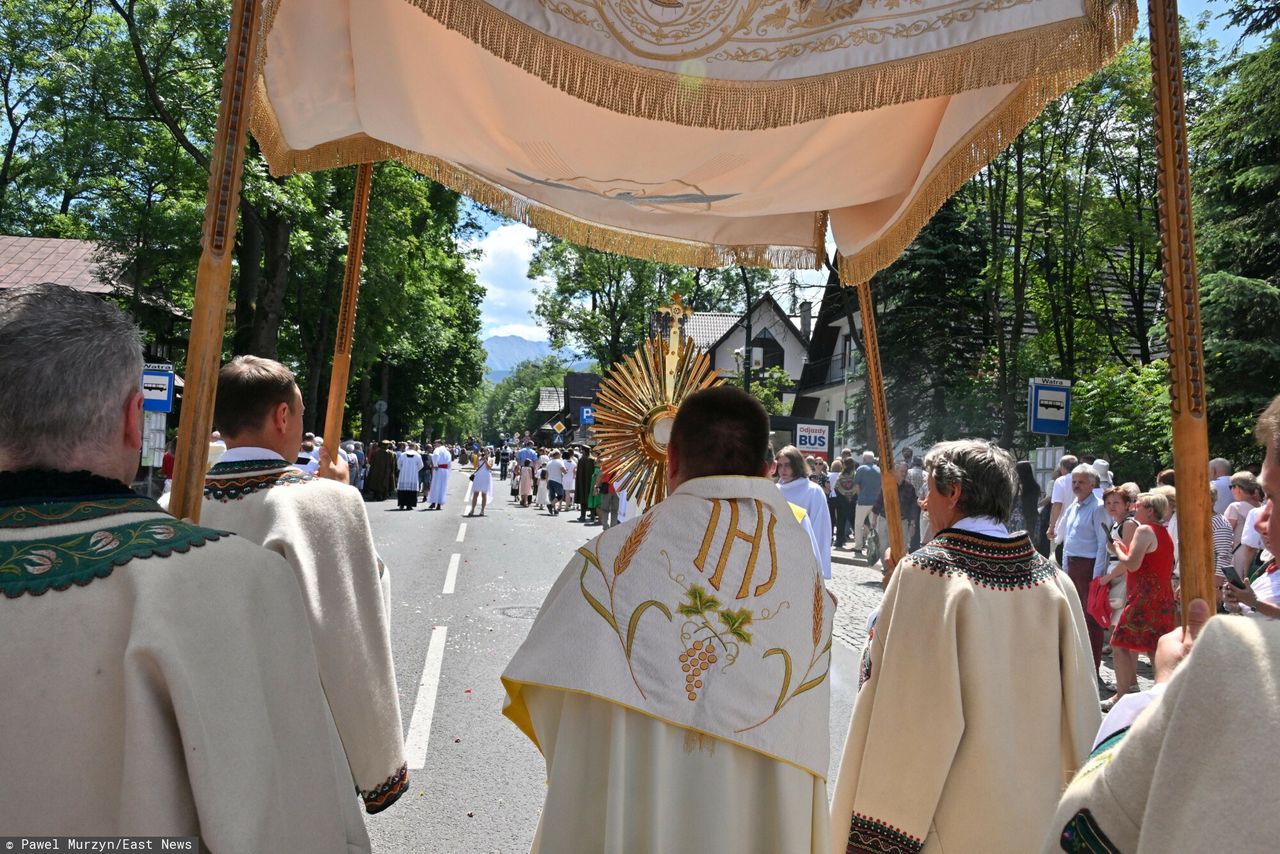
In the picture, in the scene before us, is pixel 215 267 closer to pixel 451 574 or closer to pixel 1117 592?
pixel 1117 592

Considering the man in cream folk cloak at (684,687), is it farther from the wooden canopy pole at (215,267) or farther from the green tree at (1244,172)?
the green tree at (1244,172)

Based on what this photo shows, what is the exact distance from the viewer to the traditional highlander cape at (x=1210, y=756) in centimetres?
120

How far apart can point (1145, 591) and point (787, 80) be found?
19.5ft

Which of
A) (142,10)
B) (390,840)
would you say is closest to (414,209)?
(142,10)

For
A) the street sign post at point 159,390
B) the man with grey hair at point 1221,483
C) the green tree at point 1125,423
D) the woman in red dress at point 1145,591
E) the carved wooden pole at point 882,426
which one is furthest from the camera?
the green tree at point 1125,423

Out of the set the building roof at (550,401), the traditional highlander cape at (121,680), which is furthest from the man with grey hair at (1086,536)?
the building roof at (550,401)

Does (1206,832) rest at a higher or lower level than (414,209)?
lower

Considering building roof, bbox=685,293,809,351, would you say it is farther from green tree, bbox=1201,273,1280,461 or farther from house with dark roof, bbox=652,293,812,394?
green tree, bbox=1201,273,1280,461

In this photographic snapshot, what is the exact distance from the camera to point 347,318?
15.0 ft

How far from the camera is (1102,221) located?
2559cm

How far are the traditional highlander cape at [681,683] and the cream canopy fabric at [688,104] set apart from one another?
45.7 inches

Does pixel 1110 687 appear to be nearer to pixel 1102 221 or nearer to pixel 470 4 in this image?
pixel 470 4

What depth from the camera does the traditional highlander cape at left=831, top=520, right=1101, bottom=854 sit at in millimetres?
3154

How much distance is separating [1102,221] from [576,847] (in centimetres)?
2636
